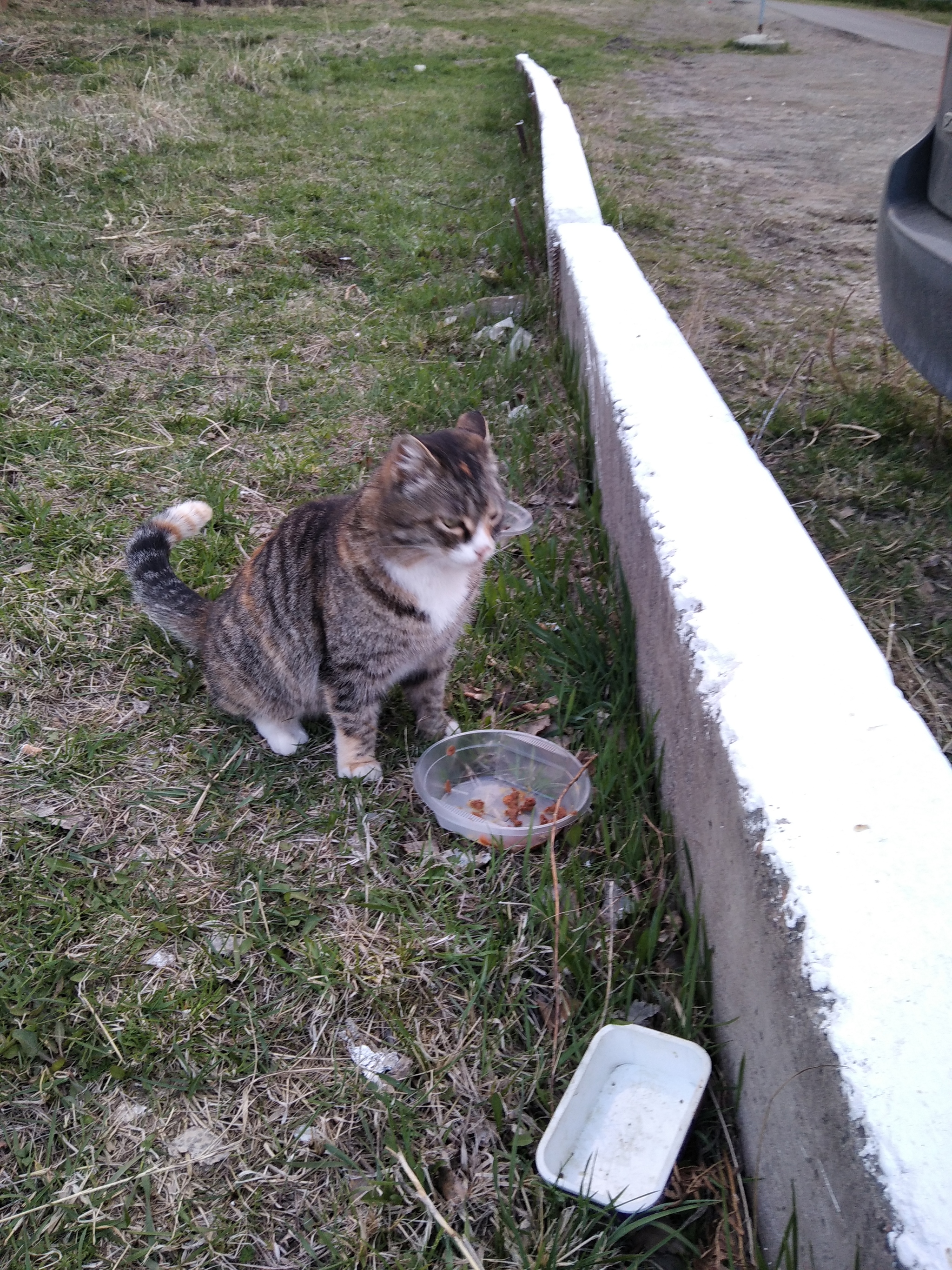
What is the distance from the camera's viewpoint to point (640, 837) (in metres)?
1.98

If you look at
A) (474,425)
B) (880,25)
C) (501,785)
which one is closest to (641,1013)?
(501,785)

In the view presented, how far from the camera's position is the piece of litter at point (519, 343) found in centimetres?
410

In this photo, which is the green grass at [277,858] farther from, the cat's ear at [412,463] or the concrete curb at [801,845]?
the cat's ear at [412,463]

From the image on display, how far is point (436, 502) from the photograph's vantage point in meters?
2.27

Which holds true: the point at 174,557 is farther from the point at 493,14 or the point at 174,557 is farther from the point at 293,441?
the point at 493,14

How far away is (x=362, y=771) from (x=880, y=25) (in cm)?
1806

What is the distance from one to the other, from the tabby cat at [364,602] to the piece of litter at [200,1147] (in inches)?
36.8

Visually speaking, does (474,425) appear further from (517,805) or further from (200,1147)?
(200,1147)

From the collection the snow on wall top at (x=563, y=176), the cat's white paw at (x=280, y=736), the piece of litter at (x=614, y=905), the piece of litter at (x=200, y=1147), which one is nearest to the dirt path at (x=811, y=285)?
the snow on wall top at (x=563, y=176)

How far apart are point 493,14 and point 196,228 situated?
12618mm

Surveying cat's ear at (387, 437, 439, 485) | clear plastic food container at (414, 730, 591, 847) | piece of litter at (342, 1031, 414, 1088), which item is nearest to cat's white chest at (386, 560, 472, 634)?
cat's ear at (387, 437, 439, 485)

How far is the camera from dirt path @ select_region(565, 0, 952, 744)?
2.54 m

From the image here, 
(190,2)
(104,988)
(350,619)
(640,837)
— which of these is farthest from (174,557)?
(190,2)

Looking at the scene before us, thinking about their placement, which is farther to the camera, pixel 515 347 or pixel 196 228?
pixel 196 228
